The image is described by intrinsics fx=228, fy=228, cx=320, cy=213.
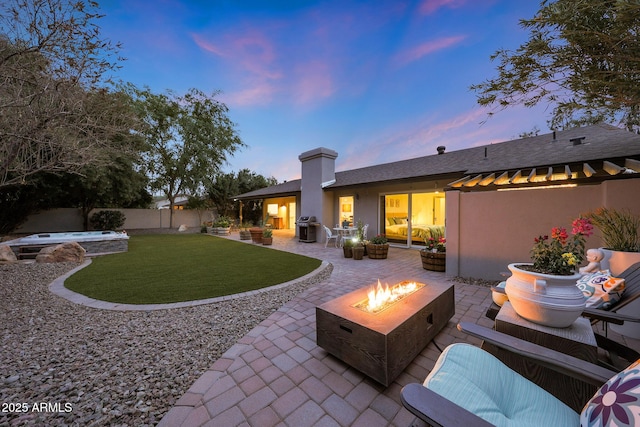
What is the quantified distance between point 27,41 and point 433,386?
5503 mm

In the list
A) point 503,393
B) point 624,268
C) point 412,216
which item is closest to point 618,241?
point 624,268

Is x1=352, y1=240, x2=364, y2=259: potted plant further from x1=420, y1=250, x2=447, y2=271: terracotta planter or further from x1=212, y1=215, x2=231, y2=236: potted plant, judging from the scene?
x1=212, y1=215, x2=231, y2=236: potted plant

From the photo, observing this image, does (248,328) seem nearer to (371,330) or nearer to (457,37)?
(371,330)

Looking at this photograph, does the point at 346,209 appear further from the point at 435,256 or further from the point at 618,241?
the point at 618,241

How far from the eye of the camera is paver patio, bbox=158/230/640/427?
164 centimetres

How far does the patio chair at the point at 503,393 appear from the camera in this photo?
2.82ft

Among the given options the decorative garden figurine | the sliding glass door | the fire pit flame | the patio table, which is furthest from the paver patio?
the sliding glass door

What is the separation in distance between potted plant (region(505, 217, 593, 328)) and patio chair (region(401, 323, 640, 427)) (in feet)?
1.70

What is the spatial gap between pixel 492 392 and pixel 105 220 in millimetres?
19350

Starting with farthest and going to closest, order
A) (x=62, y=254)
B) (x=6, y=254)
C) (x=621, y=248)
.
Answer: (x=62, y=254) → (x=6, y=254) → (x=621, y=248)

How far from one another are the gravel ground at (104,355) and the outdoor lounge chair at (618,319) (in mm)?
3118

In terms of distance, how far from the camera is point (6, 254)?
20.7 ft

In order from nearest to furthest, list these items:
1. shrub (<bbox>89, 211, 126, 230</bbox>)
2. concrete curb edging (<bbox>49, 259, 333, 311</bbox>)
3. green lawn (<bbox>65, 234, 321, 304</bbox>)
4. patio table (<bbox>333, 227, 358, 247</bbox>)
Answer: concrete curb edging (<bbox>49, 259, 333, 311</bbox>) < green lawn (<bbox>65, 234, 321, 304</bbox>) < patio table (<bbox>333, 227, 358, 247</bbox>) < shrub (<bbox>89, 211, 126, 230</bbox>)

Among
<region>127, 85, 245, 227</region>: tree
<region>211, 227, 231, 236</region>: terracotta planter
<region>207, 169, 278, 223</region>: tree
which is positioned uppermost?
<region>127, 85, 245, 227</region>: tree
